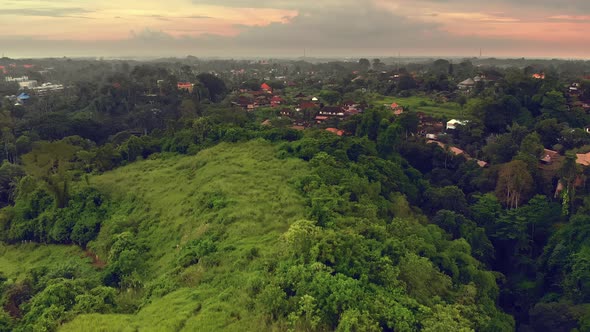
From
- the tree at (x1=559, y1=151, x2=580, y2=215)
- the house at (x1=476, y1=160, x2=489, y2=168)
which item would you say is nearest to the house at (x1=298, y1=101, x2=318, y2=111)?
the house at (x1=476, y1=160, x2=489, y2=168)

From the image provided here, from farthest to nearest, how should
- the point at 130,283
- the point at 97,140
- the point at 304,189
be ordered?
the point at 97,140, the point at 304,189, the point at 130,283

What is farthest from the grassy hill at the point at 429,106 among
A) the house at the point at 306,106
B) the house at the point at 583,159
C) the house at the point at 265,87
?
the house at the point at 265,87

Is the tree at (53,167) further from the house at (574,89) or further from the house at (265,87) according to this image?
the house at (574,89)

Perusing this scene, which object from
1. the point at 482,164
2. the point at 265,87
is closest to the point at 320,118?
the point at 482,164

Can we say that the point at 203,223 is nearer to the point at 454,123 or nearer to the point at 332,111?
the point at 332,111

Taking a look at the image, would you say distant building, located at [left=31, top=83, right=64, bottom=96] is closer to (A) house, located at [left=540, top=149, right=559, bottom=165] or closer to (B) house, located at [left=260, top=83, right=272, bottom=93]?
(B) house, located at [left=260, top=83, right=272, bottom=93]

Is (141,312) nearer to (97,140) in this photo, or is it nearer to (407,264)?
(407,264)

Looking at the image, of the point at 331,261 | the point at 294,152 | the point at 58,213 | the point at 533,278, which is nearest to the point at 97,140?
the point at 58,213
